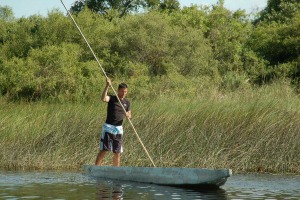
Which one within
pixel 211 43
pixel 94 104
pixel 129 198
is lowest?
pixel 129 198

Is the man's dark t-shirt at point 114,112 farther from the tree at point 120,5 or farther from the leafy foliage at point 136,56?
the tree at point 120,5

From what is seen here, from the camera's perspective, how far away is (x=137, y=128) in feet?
54.2

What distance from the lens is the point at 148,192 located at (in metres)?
12.9

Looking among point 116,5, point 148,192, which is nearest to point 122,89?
point 148,192

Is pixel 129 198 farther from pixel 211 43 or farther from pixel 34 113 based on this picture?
pixel 211 43

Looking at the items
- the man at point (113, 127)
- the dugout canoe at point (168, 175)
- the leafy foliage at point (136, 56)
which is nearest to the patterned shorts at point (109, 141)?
the man at point (113, 127)

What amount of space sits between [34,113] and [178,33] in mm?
16815

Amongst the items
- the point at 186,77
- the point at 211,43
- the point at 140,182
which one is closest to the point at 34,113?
the point at 140,182

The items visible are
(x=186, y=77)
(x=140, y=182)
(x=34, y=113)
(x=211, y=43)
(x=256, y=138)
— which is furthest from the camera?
(x=211, y=43)

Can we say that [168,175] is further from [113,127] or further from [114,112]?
[114,112]

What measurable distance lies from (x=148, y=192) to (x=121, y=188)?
→ 71 centimetres

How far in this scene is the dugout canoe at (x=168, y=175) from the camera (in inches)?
511

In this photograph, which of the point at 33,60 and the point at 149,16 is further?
the point at 149,16

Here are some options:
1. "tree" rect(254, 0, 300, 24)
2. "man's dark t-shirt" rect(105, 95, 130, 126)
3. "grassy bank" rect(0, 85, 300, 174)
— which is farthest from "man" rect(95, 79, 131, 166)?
"tree" rect(254, 0, 300, 24)
